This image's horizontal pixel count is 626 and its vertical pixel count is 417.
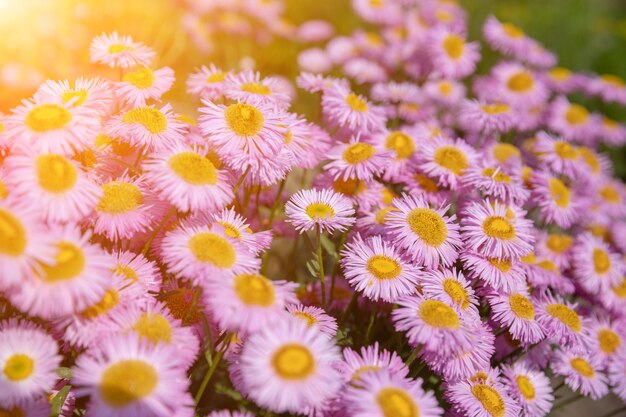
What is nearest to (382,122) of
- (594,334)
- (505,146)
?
(505,146)

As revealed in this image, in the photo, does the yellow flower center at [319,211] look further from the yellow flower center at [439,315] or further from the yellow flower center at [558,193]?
the yellow flower center at [558,193]

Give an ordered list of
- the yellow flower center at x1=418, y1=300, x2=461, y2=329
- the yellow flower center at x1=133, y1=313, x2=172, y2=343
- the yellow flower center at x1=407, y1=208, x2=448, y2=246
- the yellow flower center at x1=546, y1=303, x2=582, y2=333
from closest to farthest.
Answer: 1. the yellow flower center at x1=133, y1=313, x2=172, y2=343
2. the yellow flower center at x1=418, y1=300, x2=461, y2=329
3. the yellow flower center at x1=407, y1=208, x2=448, y2=246
4. the yellow flower center at x1=546, y1=303, x2=582, y2=333

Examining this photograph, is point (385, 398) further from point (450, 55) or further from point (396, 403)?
point (450, 55)

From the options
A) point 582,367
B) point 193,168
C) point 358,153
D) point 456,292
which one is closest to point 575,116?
point 582,367

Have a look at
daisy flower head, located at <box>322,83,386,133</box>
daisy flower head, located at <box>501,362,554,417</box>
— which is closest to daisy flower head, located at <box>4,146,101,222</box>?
daisy flower head, located at <box>322,83,386,133</box>

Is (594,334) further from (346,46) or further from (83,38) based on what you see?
(83,38)

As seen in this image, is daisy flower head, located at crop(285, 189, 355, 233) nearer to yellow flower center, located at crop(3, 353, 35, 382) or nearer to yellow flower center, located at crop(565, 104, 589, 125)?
yellow flower center, located at crop(3, 353, 35, 382)

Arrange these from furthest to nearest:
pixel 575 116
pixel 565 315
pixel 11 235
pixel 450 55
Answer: pixel 575 116 → pixel 450 55 → pixel 565 315 → pixel 11 235
